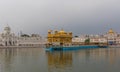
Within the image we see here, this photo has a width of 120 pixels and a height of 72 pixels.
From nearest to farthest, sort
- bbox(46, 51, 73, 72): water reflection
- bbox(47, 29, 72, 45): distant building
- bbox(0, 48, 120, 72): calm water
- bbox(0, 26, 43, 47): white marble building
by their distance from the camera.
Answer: bbox(0, 48, 120, 72): calm water < bbox(46, 51, 73, 72): water reflection < bbox(47, 29, 72, 45): distant building < bbox(0, 26, 43, 47): white marble building

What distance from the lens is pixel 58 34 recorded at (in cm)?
5719

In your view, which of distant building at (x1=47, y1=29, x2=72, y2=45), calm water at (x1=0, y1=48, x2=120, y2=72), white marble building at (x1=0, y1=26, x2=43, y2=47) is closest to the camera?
calm water at (x1=0, y1=48, x2=120, y2=72)

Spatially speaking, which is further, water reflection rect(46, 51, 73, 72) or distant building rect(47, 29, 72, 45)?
distant building rect(47, 29, 72, 45)

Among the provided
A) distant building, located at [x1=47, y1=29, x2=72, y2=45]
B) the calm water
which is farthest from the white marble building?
the calm water

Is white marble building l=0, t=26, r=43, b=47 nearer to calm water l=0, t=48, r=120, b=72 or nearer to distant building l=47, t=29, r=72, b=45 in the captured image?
distant building l=47, t=29, r=72, b=45

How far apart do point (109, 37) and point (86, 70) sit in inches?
2961

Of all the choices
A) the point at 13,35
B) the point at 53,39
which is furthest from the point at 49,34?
the point at 13,35

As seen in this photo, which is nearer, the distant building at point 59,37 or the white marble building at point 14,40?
the distant building at point 59,37

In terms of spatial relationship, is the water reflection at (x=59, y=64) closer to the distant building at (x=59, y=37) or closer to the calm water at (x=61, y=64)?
the calm water at (x=61, y=64)

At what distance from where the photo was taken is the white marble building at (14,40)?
77.2 metres

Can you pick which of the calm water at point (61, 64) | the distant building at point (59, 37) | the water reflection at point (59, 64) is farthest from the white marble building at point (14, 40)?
the water reflection at point (59, 64)

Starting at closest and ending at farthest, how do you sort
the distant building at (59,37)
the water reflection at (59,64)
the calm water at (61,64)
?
1. the calm water at (61,64)
2. the water reflection at (59,64)
3. the distant building at (59,37)

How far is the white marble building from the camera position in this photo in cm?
7725

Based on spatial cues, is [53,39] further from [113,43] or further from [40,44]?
[113,43]
